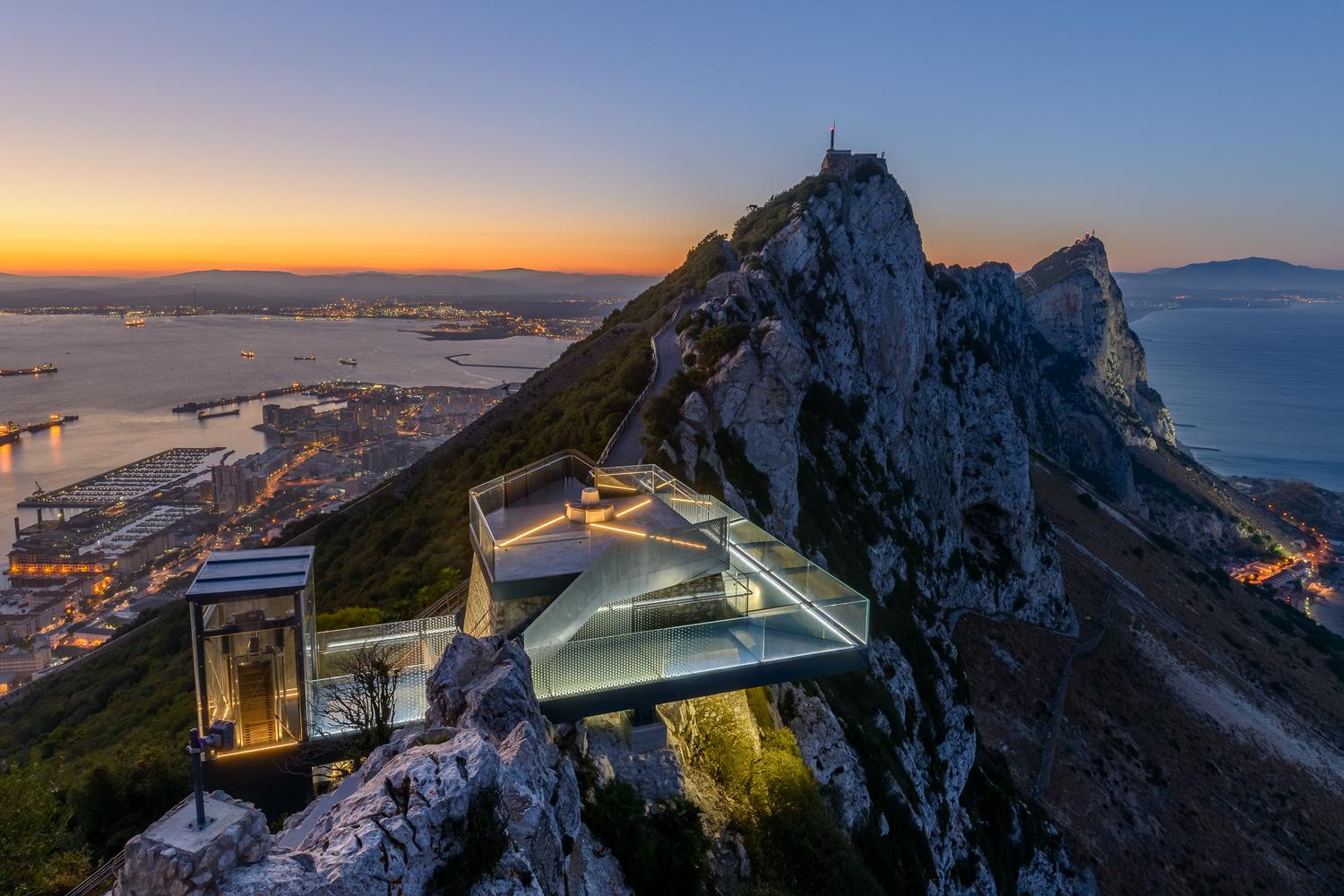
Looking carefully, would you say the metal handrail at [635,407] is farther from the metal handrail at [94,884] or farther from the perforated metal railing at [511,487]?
the metal handrail at [94,884]

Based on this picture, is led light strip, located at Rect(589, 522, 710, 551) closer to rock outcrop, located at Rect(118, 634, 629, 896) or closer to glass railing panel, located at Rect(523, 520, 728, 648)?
glass railing panel, located at Rect(523, 520, 728, 648)

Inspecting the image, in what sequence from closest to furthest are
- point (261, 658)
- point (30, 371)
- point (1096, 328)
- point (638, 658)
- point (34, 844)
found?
point (34, 844) → point (261, 658) → point (638, 658) → point (1096, 328) → point (30, 371)

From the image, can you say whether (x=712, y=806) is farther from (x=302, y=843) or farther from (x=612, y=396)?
(x=612, y=396)

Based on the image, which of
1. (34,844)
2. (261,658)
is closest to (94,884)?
(34,844)

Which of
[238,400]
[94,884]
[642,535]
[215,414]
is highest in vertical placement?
[642,535]

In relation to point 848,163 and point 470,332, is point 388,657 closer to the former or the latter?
point 848,163

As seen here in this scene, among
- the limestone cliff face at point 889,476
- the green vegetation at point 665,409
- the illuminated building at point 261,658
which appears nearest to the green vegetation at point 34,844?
the illuminated building at point 261,658

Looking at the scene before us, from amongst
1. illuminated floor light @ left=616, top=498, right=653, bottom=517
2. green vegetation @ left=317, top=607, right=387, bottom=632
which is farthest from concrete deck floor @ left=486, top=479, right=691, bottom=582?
green vegetation @ left=317, top=607, right=387, bottom=632
